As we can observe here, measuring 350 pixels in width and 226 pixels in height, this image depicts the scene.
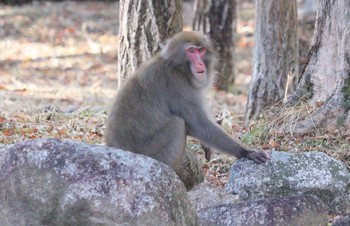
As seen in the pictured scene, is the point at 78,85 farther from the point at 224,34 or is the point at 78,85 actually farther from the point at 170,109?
the point at 170,109

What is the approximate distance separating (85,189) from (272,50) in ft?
19.6

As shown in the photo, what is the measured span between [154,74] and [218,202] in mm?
1250

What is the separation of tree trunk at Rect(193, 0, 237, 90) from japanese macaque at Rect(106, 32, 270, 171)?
24.3ft

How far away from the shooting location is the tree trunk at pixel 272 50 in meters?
10.6

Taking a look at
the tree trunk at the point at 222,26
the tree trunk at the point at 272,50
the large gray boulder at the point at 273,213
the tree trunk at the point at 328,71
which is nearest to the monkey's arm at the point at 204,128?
the large gray boulder at the point at 273,213

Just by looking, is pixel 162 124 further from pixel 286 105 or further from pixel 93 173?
pixel 286 105

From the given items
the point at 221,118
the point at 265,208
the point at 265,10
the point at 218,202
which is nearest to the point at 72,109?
the point at 221,118

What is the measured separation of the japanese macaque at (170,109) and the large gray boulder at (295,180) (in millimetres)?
141

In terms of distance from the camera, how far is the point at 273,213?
18.0ft

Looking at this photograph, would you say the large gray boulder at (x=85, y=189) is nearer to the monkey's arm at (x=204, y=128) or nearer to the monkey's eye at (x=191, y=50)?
the monkey's arm at (x=204, y=128)

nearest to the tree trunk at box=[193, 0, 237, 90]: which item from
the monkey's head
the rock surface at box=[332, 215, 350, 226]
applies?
the monkey's head

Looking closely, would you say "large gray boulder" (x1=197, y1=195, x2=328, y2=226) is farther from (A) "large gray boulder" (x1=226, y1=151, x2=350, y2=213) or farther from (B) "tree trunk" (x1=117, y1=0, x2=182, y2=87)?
(B) "tree trunk" (x1=117, y1=0, x2=182, y2=87)

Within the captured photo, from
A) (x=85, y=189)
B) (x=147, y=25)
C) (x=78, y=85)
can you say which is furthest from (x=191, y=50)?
(x=78, y=85)

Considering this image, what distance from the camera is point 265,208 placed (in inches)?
218
